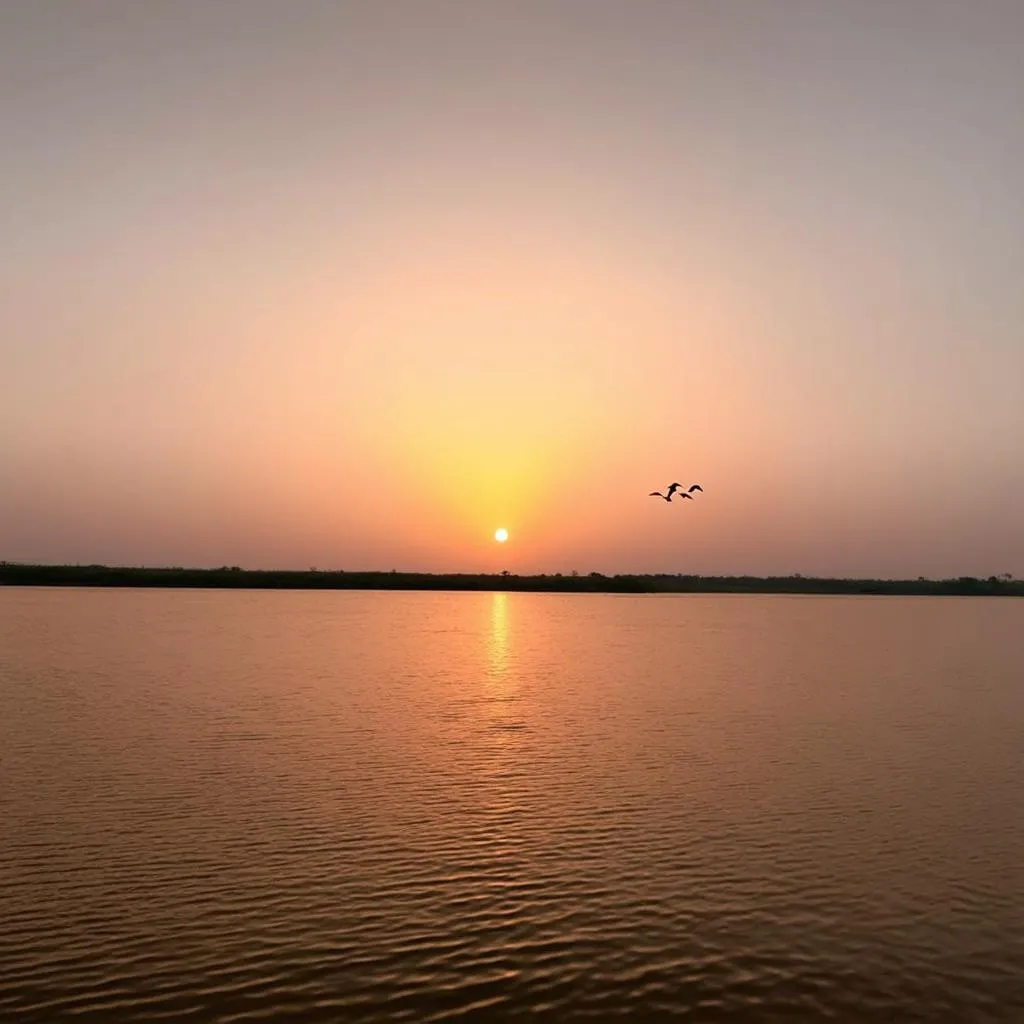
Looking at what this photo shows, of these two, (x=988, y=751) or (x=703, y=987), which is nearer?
(x=703, y=987)

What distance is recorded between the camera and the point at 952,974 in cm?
1265

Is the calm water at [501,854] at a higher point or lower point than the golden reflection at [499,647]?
lower

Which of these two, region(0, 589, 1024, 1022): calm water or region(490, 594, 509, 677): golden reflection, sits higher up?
region(490, 594, 509, 677): golden reflection

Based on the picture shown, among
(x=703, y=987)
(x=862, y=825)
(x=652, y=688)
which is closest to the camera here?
(x=703, y=987)

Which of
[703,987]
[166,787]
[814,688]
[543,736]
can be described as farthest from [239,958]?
[814,688]

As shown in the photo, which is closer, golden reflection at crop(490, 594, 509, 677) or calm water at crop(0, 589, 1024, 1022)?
calm water at crop(0, 589, 1024, 1022)

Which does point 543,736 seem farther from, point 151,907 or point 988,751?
point 151,907

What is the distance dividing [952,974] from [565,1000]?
198 inches

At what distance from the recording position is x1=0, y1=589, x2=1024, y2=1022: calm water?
11805 millimetres

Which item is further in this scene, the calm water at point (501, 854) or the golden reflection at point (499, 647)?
the golden reflection at point (499, 647)

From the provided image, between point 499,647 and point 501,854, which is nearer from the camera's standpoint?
point 501,854

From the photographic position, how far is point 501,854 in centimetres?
1741

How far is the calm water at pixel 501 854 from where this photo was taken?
1180 cm

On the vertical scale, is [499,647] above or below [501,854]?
above
